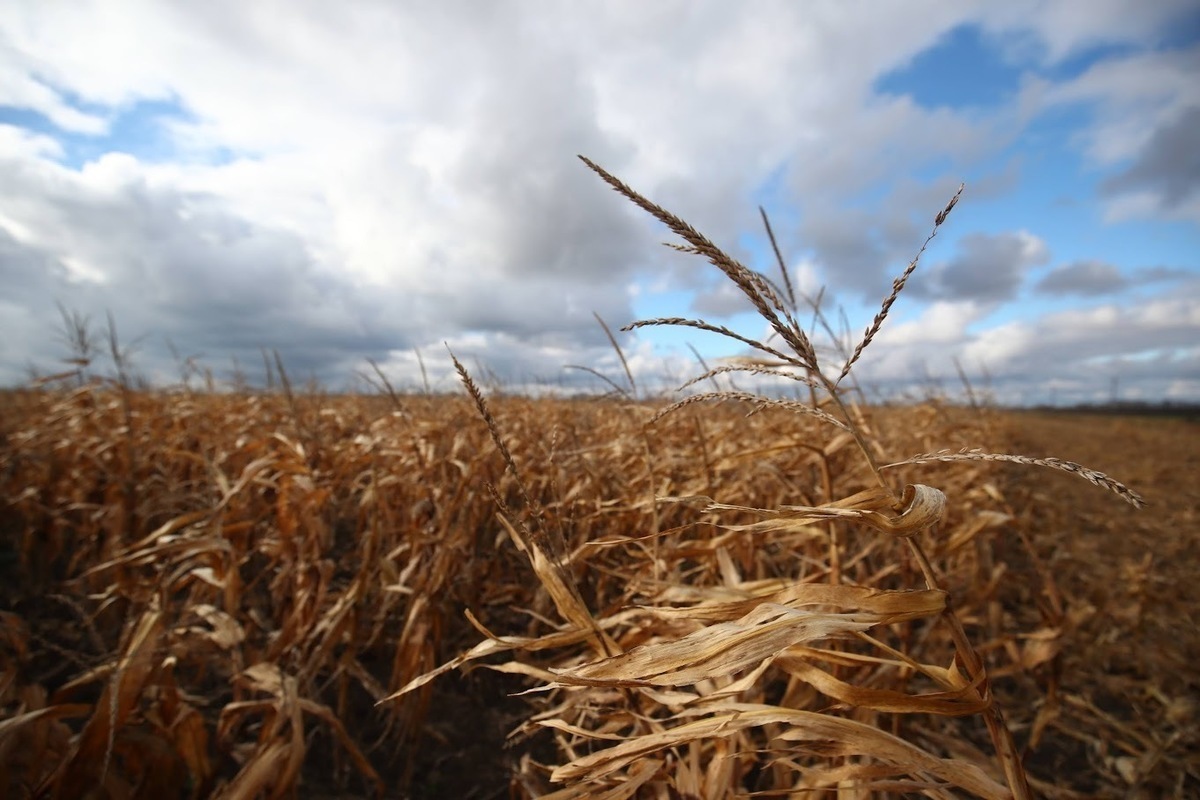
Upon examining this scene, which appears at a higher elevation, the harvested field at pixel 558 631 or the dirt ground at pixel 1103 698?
the harvested field at pixel 558 631

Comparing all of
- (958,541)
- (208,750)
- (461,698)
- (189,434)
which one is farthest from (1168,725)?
(189,434)

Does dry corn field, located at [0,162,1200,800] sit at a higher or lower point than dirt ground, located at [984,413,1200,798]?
higher

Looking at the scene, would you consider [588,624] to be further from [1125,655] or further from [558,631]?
[1125,655]

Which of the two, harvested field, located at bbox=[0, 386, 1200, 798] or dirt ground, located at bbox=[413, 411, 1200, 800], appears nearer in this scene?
harvested field, located at bbox=[0, 386, 1200, 798]

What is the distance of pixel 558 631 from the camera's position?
1.48 metres

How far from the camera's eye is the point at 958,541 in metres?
2.02

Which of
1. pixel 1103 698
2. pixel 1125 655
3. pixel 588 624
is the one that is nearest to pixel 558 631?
pixel 588 624

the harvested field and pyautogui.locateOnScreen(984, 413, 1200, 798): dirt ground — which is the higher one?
the harvested field

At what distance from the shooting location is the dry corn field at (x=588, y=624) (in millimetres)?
845

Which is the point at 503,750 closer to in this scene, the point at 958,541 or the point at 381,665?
the point at 381,665

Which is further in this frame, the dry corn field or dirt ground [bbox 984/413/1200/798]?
dirt ground [bbox 984/413/1200/798]

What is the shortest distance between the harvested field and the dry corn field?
0.02 metres

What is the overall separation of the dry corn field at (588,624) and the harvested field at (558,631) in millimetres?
15

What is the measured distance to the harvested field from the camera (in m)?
0.94
